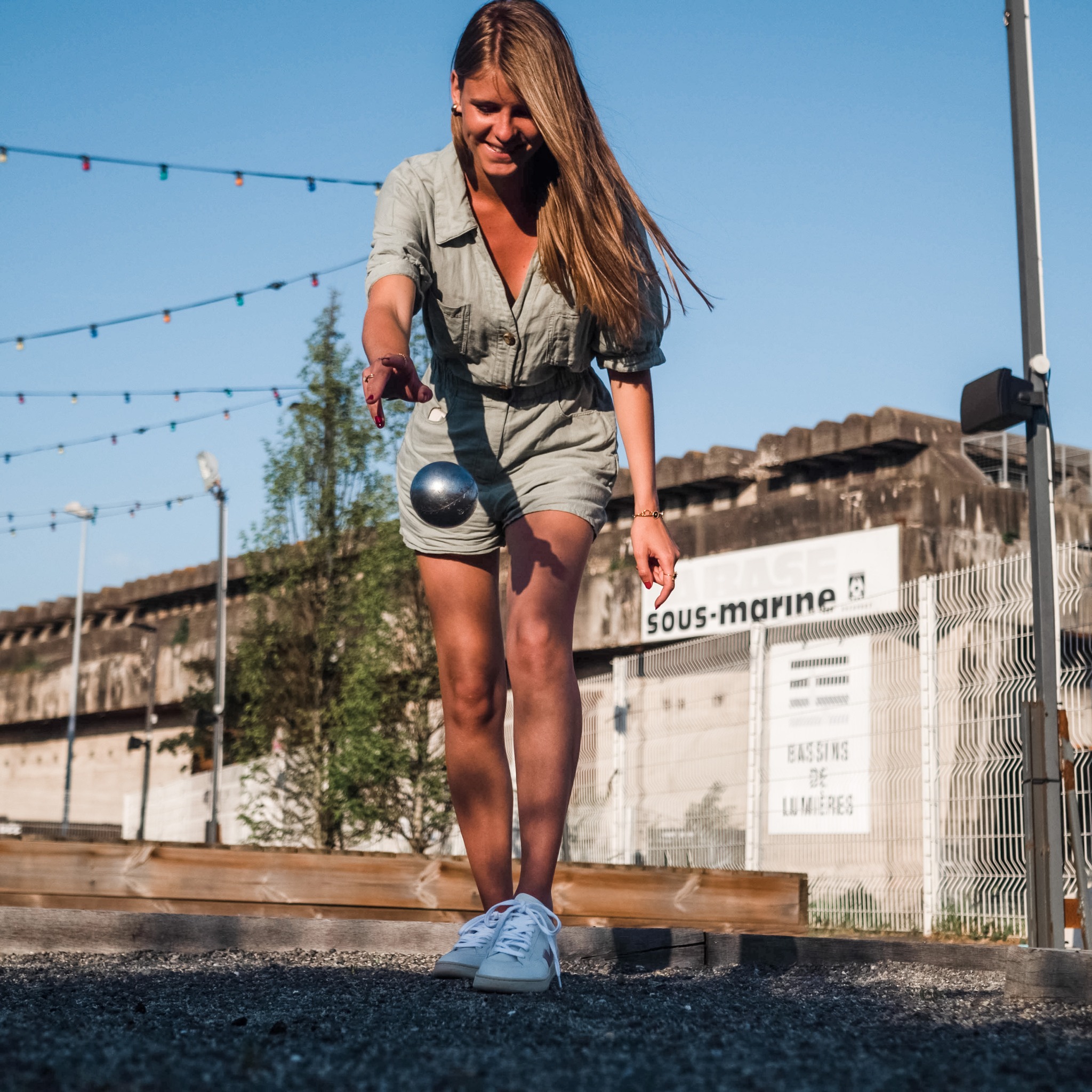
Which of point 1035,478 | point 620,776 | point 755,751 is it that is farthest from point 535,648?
point 620,776

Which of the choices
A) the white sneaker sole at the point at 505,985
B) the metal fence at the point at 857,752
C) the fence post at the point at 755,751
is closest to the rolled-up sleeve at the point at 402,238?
the white sneaker sole at the point at 505,985

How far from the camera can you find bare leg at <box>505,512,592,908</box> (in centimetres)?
278

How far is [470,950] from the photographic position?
259 centimetres

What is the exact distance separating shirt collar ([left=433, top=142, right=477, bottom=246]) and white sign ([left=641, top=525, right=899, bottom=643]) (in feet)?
31.7

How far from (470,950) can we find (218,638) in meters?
22.2

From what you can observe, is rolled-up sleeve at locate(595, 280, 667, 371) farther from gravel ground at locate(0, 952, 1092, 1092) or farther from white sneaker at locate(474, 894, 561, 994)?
gravel ground at locate(0, 952, 1092, 1092)

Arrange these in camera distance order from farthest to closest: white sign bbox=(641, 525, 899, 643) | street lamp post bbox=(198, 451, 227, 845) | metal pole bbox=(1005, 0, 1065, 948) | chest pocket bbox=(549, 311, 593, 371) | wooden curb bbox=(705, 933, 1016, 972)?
street lamp post bbox=(198, 451, 227, 845) < white sign bbox=(641, 525, 899, 643) < metal pole bbox=(1005, 0, 1065, 948) < wooden curb bbox=(705, 933, 1016, 972) < chest pocket bbox=(549, 311, 593, 371)

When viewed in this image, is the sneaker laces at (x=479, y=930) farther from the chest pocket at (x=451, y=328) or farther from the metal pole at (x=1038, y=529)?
the metal pole at (x=1038, y=529)

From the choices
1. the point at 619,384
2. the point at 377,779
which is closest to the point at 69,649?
the point at 377,779

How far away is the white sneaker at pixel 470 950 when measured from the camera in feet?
8.36

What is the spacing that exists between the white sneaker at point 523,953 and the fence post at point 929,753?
18.7ft

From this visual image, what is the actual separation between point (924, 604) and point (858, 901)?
199 cm

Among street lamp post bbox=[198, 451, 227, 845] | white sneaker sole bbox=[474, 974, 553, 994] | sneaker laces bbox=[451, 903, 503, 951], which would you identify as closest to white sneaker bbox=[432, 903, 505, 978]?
sneaker laces bbox=[451, 903, 503, 951]

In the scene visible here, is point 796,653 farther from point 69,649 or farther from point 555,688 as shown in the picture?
point 69,649
